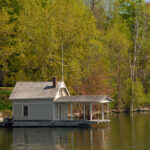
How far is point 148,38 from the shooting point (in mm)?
91500

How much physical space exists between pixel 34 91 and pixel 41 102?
189 cm

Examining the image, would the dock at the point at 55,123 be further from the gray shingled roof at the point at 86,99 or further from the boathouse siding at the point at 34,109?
the gray shingled roof at the point at 86,99

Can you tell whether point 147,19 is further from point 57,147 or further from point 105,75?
point 57,147

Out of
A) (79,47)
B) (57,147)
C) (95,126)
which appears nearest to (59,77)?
(79,47)

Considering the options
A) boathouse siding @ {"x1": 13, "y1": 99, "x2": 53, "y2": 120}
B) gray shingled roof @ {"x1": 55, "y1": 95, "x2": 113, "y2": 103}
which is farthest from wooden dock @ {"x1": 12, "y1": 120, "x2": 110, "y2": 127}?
gray shingled roof @ {"x1": 55, "y1": 95, "x2": 113, "y2": 103}

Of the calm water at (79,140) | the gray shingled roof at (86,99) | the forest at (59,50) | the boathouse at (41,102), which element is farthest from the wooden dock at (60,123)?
the forest at (59,50)

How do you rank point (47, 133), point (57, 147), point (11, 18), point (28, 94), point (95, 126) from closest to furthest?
1. point (57, 147)
2. point (47, 133)
3. point (95, 126)
4. point (28, 94)
5. point (11, 18)

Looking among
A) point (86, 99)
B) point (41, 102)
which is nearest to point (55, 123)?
point (41, 102)

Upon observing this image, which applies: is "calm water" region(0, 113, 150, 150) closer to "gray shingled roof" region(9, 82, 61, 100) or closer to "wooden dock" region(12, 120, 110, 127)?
"wooden dock" region(12, 120, 110, 127)

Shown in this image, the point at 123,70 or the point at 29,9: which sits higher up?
the point at 29,9

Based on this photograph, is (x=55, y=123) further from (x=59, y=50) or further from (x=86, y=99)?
(x=59, y=50)

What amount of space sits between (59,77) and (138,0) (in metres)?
38.1

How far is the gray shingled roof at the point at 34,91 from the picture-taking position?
5072 cm

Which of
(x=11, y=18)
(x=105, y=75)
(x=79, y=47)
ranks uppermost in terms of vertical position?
(x=11, y=18)
